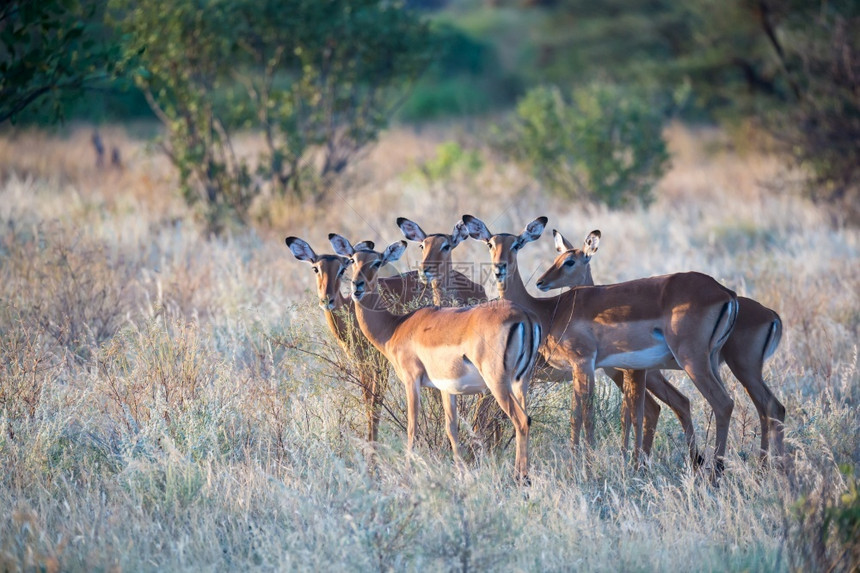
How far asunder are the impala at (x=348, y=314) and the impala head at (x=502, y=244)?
48 cm

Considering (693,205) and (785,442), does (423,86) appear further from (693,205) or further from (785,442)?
(785,442)

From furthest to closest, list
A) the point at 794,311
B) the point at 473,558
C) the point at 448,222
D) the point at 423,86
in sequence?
1. the point at 423,86
2. the point at 448,222
3. the point at 794,311
4. the point at 473,558

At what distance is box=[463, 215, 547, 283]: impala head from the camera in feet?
18.5

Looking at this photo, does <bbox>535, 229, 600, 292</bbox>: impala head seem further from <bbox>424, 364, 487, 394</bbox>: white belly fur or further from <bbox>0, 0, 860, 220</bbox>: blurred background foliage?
<bbox>0, 0, 860, 220</bbox>: blurred background foliage

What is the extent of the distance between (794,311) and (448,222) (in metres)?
4.32

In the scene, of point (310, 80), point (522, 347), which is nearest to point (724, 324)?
point (522, 347)

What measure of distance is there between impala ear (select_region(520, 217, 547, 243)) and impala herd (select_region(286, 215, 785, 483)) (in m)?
0.02

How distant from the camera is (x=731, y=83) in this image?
65.5 feet

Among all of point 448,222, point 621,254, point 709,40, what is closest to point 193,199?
point 448,222

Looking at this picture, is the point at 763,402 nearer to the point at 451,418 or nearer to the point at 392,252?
the point at 451,418

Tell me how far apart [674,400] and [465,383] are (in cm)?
144

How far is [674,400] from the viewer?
19.0 ft

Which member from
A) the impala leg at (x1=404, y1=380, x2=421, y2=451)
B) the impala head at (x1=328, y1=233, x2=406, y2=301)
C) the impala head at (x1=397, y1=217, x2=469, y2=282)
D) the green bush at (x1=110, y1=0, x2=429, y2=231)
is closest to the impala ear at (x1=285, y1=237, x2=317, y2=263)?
the impala head at (x1=328, y1=233, x2=406, y2=301)

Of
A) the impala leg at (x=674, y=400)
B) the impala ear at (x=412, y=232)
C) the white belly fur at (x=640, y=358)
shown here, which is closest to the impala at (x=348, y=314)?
the impala ear at (x=412, y=232)
